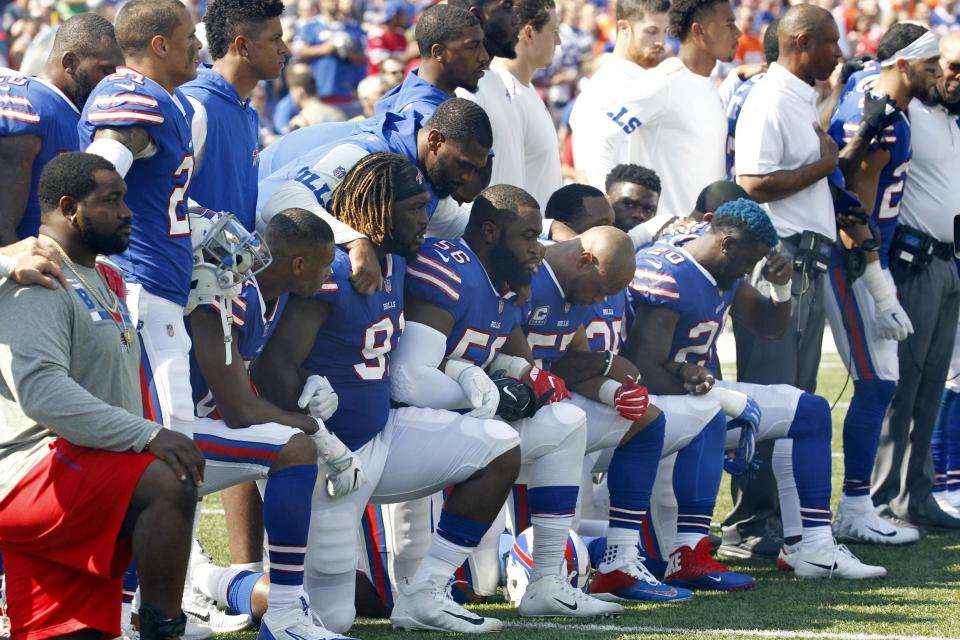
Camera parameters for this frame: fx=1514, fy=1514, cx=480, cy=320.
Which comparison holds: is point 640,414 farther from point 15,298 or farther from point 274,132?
point 274,132

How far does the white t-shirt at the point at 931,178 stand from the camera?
23.3ft

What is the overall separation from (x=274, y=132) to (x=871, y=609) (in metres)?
9.48

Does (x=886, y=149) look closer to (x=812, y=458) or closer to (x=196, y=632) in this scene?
(x=812, y=458)

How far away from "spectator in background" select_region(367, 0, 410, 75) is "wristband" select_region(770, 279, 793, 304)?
28.3 feet

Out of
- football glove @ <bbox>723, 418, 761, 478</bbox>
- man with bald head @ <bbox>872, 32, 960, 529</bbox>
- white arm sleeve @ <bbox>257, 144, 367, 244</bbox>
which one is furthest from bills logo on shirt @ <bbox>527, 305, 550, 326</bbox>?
man with bald head @ <bbox>872, 32, 960, 529</bbox>

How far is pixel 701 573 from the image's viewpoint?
5.57 metres

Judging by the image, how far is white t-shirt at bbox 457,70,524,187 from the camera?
640cm

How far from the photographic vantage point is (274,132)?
13695 millimetres

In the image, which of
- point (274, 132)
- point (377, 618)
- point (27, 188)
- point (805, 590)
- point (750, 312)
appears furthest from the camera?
point (274, 132)

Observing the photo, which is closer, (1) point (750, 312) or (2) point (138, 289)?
(2) point (138, 289)

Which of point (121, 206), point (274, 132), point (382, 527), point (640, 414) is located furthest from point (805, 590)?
point (274, 132)

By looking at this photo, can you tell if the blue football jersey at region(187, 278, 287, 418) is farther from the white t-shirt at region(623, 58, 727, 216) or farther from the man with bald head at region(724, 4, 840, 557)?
the white t-shirt at region(623, 58, 727, 216)

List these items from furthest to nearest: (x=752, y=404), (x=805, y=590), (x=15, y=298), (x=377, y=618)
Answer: (x=752, y=404)
(x=805, y=590)
(x=377, y=618)
(x=15, y=298)

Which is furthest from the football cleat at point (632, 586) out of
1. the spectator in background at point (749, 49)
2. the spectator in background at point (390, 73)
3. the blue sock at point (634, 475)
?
the spectator in background at point (749, 49)
